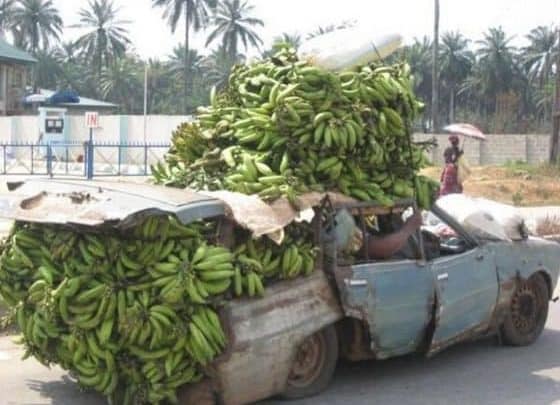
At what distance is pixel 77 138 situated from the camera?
130ft

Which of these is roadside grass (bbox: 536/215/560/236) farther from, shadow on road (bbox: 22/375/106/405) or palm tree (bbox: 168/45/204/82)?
palm tree (bbox: 168/45/204/82)

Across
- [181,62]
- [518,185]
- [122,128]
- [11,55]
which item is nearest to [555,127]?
[518,185]

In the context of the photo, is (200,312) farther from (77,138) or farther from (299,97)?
(77,138)

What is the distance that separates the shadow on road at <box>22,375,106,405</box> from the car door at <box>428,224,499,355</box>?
2.48 meters

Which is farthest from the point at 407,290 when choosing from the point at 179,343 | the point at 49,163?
the point at 49,163

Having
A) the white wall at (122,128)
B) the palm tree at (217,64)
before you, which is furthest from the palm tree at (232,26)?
the white wall at (122,128)

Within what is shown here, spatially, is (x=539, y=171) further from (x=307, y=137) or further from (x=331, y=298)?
(x=331, y=298)

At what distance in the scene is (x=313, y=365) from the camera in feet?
20.4

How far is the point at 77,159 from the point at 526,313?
28132 mm

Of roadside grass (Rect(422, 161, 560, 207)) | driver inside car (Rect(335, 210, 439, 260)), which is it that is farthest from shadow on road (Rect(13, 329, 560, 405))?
roadside grass (Rect(422, 161, 560, 207))

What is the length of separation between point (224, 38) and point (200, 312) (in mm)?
82102

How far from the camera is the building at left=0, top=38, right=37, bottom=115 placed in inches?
2132

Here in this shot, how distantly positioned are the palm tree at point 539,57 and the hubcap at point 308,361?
90574 mm

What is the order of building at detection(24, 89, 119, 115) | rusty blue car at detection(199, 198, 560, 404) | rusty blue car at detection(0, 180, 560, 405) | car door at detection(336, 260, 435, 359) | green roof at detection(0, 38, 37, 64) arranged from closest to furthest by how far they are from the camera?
rusty blue car at detection(0, 180, 560, 405) → rusty blue car at detection(199, 198, 560, 404) → car door at detection(336, 260, 435, 359) → building at detection(24, 89, 119, 115) → green roof at detection(0, 38, 37, 64)
